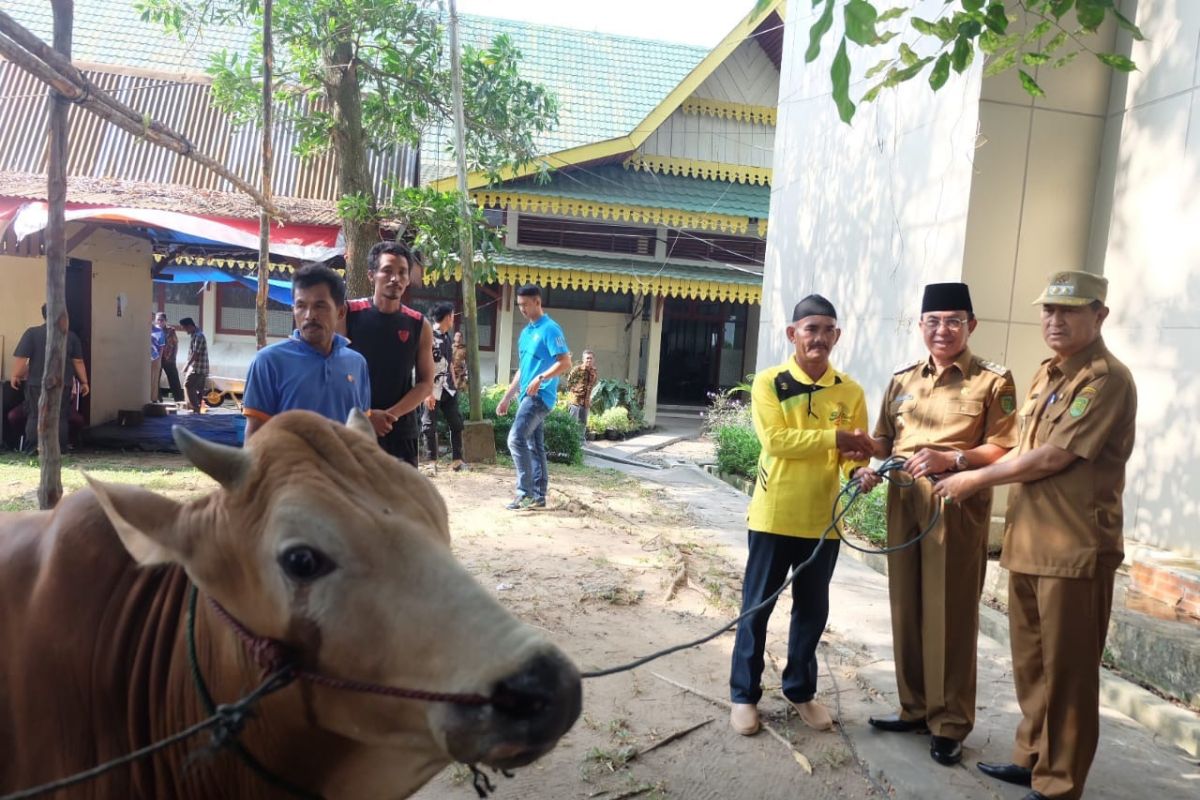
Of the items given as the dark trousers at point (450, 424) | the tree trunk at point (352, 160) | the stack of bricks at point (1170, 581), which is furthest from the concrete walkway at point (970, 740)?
the tree trunk at point (352, 160)

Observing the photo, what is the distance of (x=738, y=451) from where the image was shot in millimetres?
10148

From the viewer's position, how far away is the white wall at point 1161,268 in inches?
193

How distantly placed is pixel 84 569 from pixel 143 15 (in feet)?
28.3

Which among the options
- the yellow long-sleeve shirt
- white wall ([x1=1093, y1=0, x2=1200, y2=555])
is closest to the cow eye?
the yellow long-sleeve shirt

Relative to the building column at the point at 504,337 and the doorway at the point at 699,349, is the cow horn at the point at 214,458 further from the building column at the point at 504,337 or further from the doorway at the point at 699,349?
the doorway at the point at 699,349

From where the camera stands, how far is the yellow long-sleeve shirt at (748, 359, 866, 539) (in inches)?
130

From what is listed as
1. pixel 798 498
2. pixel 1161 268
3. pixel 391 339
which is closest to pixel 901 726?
pixel 798 498

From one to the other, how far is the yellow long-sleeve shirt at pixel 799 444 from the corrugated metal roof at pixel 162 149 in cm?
1200

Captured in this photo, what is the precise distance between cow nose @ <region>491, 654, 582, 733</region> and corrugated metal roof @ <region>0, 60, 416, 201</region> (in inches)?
543

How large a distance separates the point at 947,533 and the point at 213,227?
805cm

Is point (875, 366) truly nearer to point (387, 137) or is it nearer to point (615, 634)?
point (615, 634)

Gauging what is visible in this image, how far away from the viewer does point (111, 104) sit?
14.2 ft

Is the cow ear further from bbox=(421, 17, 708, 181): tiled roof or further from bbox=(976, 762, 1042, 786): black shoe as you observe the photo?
bbox=(421, 17, 708, 181): tiled roof

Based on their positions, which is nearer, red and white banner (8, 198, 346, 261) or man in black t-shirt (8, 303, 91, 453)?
red and white banner (8, 198, 346, 261)
